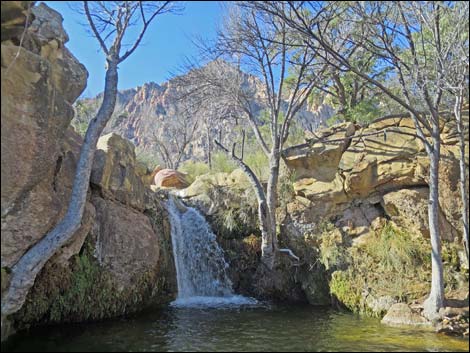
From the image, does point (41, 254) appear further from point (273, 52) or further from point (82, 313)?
point (273, 52)

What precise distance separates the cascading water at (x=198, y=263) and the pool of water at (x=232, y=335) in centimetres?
216

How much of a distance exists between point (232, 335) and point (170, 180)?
1048 cm

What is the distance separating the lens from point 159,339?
6.87 metres

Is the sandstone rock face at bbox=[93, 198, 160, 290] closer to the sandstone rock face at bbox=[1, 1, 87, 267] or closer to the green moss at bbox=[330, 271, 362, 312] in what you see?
the sandstone rock face at bbox=[1, 1, 87, 267]

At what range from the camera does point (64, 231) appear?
6.84 metres

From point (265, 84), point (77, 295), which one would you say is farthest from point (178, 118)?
point (77, 295)

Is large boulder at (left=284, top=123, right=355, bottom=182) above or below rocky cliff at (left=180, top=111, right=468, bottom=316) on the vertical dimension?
above

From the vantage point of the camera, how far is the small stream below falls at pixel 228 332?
6359 millimetres

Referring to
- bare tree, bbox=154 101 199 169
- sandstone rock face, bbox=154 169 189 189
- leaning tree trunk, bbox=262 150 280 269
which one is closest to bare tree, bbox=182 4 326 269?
leaning tree trunk, bbox=262 150 280 269

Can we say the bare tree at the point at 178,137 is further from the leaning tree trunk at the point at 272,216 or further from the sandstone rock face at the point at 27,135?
the sandstone rock face at the point at 27,135

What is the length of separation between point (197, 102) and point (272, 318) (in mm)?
6952

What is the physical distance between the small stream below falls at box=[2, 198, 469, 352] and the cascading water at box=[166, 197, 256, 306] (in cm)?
8

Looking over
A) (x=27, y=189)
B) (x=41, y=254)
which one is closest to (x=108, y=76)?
(x=27, y=189)

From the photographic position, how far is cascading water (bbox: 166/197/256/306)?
37.3 feet
